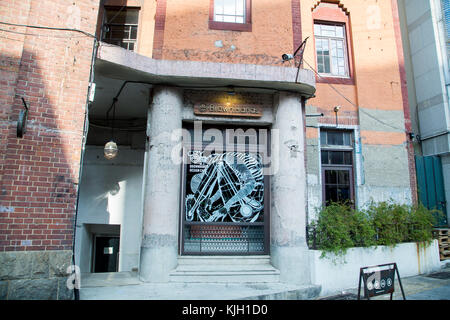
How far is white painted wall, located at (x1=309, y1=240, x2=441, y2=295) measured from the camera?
271 inches

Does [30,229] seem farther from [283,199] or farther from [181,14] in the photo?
[181,14]

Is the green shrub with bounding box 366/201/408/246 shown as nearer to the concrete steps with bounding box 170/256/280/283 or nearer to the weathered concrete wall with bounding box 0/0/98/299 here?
the concrete steps with bounding box 170/256/280/283

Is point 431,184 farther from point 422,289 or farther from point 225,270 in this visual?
Result: point 225,270

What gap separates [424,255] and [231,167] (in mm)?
5807

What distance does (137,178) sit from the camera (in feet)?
32.1

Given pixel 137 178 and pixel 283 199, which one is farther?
pixel 137 178

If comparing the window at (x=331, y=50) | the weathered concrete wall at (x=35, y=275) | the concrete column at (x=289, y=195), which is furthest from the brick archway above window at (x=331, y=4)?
the weathered concrete wall at (x=35, y=275)

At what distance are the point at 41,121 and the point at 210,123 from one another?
367 cm

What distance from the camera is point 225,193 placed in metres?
7.58

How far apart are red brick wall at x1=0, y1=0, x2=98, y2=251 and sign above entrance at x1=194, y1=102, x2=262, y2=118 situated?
266 centimetres

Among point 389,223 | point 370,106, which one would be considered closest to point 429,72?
point 370,106

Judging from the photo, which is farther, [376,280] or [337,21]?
[337,21]
